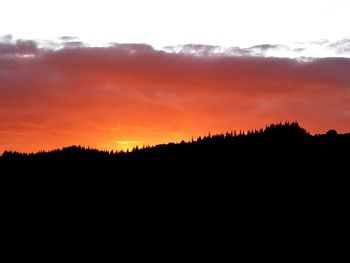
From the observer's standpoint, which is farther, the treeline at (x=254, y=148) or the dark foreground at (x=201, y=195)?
the treeline at (x=254, y=148)

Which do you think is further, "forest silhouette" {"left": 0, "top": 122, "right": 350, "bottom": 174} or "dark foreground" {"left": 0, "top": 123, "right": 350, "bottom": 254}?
"forest silhouette" {"left": 0, "top": 122, "right": 350, "bottom": 174}

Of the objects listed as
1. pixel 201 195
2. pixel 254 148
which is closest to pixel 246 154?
pixel 254 148

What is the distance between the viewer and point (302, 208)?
667 inches

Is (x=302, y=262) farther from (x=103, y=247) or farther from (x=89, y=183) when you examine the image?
(x=89, y=183)

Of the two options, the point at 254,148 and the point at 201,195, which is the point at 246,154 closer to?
the point at 254,148

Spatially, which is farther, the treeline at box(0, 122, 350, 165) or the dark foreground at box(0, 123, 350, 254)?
the treeline at box(0, 122, 350, 165)

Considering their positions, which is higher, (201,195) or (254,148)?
(254,148)

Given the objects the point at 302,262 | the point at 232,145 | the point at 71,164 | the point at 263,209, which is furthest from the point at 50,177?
the point at 302,262

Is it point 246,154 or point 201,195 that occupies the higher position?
point 246,154

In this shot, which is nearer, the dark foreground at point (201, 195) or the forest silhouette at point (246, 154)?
the dark foreground at point (201, 195)

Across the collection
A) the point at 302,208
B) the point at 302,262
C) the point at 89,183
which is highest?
the point at 89,183

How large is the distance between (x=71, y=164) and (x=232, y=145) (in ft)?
22.3

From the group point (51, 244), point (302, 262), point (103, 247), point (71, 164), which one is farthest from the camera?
point (71, 164)

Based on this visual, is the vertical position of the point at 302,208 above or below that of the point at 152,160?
below
